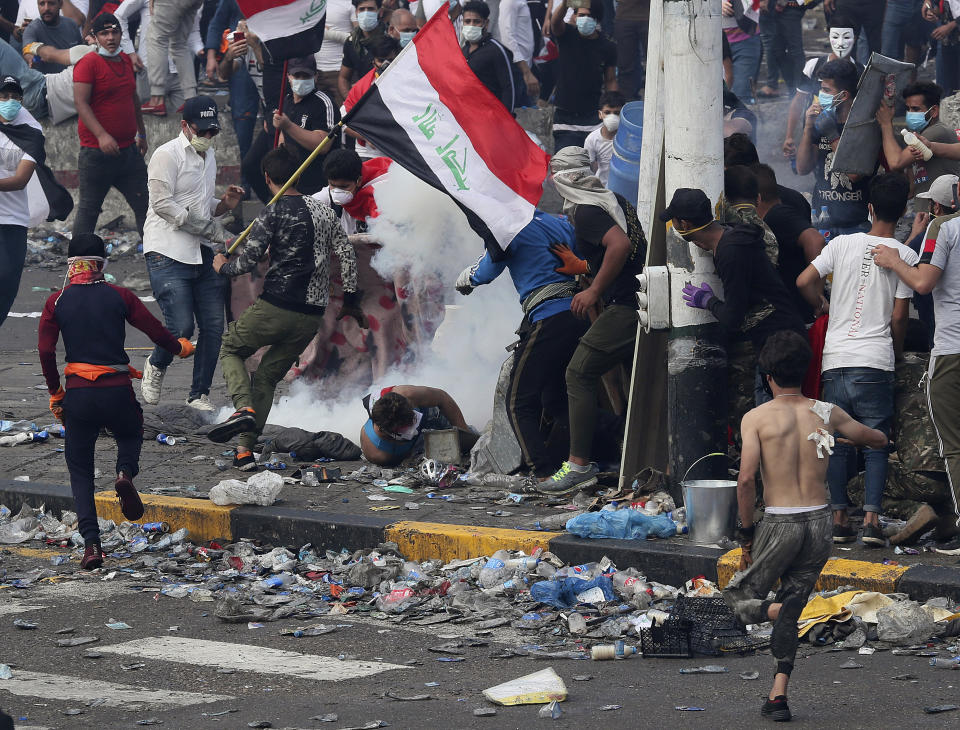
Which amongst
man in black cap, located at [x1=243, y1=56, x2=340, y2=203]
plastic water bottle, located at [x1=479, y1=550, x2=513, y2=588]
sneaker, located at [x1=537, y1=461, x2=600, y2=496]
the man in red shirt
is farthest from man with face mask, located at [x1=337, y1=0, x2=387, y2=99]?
plastic water bottle, located at [x1=479, y1=550, x2=513, y2=588]

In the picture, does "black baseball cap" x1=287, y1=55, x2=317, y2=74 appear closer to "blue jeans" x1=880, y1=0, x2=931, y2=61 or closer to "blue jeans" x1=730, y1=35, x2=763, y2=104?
"blue jeans" x1=730, y1=35, x2=763, y2=104

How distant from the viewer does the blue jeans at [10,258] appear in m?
11.5

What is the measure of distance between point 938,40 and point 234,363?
323 inches

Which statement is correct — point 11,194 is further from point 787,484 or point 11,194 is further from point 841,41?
point 787,484

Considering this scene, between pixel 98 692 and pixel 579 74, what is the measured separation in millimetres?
10190

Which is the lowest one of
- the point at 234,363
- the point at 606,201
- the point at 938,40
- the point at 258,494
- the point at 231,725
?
the point at 231,725

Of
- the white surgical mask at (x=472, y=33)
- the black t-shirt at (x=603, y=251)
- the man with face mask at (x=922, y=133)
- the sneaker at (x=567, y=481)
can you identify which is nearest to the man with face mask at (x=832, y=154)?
the man with face mask at (x=922, y=133)

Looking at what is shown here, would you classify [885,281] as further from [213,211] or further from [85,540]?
[213,211]

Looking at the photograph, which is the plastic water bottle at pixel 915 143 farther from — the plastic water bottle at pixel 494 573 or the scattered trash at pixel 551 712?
the scattered trash at pixel 551 712

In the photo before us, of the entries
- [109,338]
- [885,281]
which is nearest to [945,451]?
[885,281]

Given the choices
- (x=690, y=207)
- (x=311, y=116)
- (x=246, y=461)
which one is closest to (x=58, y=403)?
(x=246, y=461)

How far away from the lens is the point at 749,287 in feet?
25.5

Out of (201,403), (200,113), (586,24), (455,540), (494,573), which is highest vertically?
(586,24)

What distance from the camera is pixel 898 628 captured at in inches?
249
